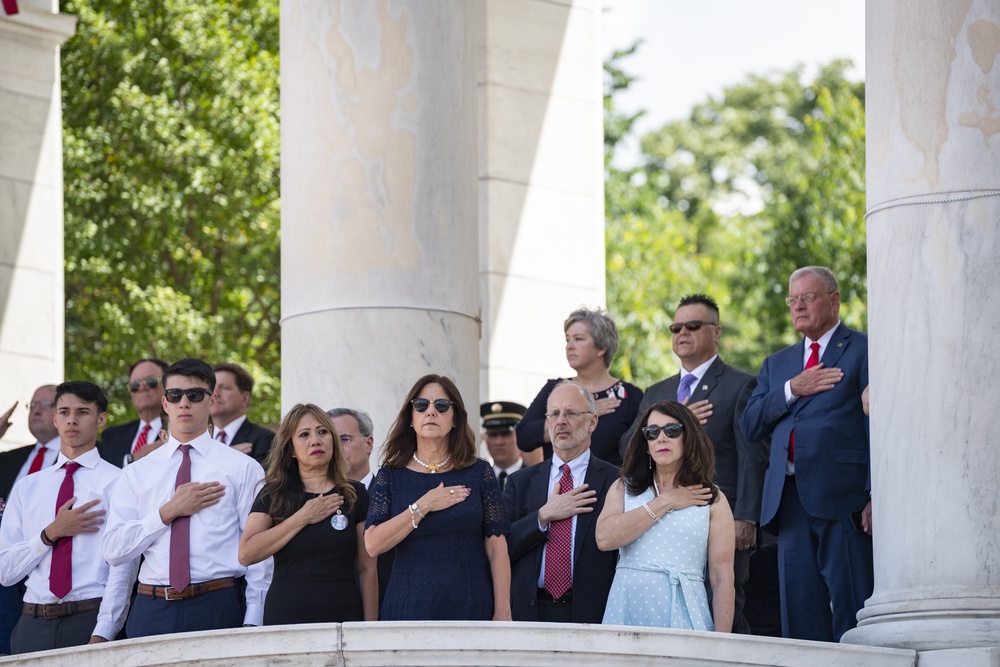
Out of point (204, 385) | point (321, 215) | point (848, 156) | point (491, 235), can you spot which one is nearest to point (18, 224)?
point (491, 235)

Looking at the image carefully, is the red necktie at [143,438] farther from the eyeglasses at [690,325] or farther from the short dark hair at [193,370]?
the eyeglasses at [690,325]

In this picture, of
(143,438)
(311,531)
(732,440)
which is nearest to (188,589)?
(311,531)

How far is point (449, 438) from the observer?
12.9 meters


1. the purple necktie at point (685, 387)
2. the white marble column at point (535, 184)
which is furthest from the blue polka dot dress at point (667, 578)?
the white marble column at point (535, 184)

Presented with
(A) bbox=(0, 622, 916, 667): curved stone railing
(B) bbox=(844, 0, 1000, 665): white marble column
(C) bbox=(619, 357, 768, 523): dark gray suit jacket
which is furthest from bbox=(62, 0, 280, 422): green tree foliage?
(A) bbox=(0, 622, 916, 667): curved stone railing

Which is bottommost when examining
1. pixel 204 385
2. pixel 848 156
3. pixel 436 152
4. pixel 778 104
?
pixel 204 385

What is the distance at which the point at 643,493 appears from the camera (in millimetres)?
13227

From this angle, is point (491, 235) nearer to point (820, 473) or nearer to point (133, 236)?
point (820, 473)

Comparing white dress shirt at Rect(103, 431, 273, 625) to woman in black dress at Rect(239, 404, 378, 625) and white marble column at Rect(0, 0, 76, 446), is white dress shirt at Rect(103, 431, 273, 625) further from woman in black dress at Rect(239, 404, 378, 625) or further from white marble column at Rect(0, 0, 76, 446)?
white marble column at Rect(0, 0, 76, 446)

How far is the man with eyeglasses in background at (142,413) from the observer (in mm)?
17438

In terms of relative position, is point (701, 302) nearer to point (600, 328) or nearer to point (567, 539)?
point (600, 328)

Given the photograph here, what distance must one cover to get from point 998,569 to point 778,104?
65305 mm

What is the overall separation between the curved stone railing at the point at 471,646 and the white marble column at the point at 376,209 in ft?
13.3

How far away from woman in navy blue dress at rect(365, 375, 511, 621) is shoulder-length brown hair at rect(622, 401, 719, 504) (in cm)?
113
